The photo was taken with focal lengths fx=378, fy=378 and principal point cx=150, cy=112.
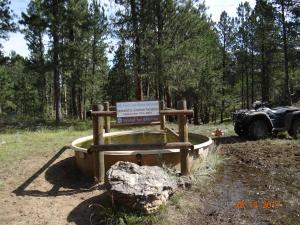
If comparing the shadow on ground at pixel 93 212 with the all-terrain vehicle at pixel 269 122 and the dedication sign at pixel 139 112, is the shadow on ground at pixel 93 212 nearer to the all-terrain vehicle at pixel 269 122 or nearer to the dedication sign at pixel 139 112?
the dedication sign at pixel 139 112

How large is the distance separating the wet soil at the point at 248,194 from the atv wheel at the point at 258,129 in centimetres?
220

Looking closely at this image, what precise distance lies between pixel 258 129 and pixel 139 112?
5.84 m

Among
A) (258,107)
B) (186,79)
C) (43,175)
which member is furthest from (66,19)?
(43,175)

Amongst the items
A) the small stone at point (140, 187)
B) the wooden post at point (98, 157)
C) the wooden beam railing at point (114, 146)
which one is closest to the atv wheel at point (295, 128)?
the wooden beam railing at point (114, 146)

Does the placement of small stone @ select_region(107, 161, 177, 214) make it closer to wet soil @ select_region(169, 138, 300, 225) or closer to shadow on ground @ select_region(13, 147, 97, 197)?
wet soil @ select_region(169, 138, 300, 225)

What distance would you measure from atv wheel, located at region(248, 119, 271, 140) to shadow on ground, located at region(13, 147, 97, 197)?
19.1ft

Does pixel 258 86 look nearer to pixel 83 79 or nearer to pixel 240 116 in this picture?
pixel 83 79

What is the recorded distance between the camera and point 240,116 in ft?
40.7

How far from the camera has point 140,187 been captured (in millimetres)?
5715

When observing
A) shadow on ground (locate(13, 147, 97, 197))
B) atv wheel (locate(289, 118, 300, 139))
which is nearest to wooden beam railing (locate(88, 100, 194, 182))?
shadow on ground (locate(13, 147, 97, 197))

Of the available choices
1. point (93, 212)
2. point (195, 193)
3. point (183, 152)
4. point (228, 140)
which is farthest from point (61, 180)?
point (228, 140)

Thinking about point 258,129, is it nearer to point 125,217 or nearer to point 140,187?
point 140,187

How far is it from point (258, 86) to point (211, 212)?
4484cm

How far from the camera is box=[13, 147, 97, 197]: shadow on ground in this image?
6.97 m
